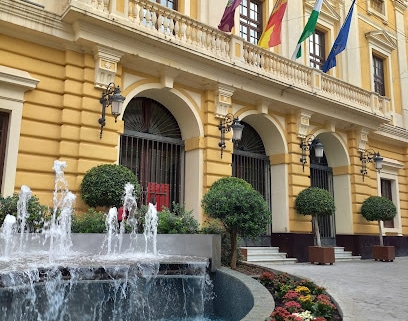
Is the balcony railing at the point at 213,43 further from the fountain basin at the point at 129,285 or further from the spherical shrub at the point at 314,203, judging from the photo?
the fountain basin at the point at 129,285

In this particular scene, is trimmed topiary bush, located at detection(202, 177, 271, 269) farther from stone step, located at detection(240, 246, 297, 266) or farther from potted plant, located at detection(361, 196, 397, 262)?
potted plant, located at detection(361, 196, 397, 262)

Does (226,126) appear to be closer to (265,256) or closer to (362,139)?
(265,256)

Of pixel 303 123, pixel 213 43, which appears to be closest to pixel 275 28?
pixel 213 43

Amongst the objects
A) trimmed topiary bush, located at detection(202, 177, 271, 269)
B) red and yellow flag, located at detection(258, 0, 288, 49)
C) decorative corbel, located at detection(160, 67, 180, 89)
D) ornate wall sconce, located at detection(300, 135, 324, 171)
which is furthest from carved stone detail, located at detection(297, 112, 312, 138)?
trimmed topiary bush, located at detection(202, 177, 271, 269)

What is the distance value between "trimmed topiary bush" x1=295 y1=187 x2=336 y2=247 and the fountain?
21.8 feet

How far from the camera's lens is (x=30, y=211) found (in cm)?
793

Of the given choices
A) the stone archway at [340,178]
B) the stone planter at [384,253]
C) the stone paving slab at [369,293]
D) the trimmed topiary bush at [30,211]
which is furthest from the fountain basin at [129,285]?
the stone archway at [340,178]

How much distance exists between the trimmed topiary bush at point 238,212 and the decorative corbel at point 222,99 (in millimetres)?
4315

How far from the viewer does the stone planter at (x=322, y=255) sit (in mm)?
12984

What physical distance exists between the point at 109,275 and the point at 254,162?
10079 mm

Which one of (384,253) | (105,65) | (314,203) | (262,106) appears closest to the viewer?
(105,65)

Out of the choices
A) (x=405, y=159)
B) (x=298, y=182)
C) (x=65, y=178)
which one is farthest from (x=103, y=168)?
(x=405, y=159)

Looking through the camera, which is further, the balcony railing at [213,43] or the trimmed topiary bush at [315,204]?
the trimmed topiary bush at [315,204]

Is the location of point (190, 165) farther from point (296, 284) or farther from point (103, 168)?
point (296, 284)
